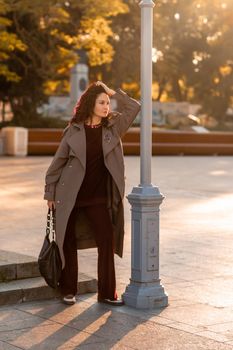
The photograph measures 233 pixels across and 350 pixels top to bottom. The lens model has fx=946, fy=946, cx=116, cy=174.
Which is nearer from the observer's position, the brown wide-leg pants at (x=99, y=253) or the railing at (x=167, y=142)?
the brown wide-leg pants at (x=99, y=253)

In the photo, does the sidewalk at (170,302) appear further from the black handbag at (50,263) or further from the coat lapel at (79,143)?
the coat lapel at (79,143)

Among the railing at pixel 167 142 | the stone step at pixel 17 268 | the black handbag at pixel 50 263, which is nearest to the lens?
the black handbag at pixel 50 263

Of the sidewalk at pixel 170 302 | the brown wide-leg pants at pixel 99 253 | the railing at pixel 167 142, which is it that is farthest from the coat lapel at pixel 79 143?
the railing at pixel 167 142

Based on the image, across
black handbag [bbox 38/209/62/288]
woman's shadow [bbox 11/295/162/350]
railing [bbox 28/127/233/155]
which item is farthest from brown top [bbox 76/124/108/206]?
railing [bbox 28/127/233/155]

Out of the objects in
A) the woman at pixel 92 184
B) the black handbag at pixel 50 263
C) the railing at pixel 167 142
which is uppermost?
the woman at pixel 92 184

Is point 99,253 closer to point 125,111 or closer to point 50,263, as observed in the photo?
point 50,263

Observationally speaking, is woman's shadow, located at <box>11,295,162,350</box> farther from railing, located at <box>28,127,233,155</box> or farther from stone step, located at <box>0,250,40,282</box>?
railing, located at <box>28,127,233,155</box>

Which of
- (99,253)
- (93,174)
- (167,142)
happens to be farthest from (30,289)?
(167,142)

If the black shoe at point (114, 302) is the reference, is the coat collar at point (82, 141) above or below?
above

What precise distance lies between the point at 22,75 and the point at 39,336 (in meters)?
30.9

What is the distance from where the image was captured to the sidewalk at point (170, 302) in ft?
20.9

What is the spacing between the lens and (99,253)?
24.8 ft

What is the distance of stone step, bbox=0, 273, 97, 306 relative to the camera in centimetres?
752

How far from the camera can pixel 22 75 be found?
36781 millimetres
